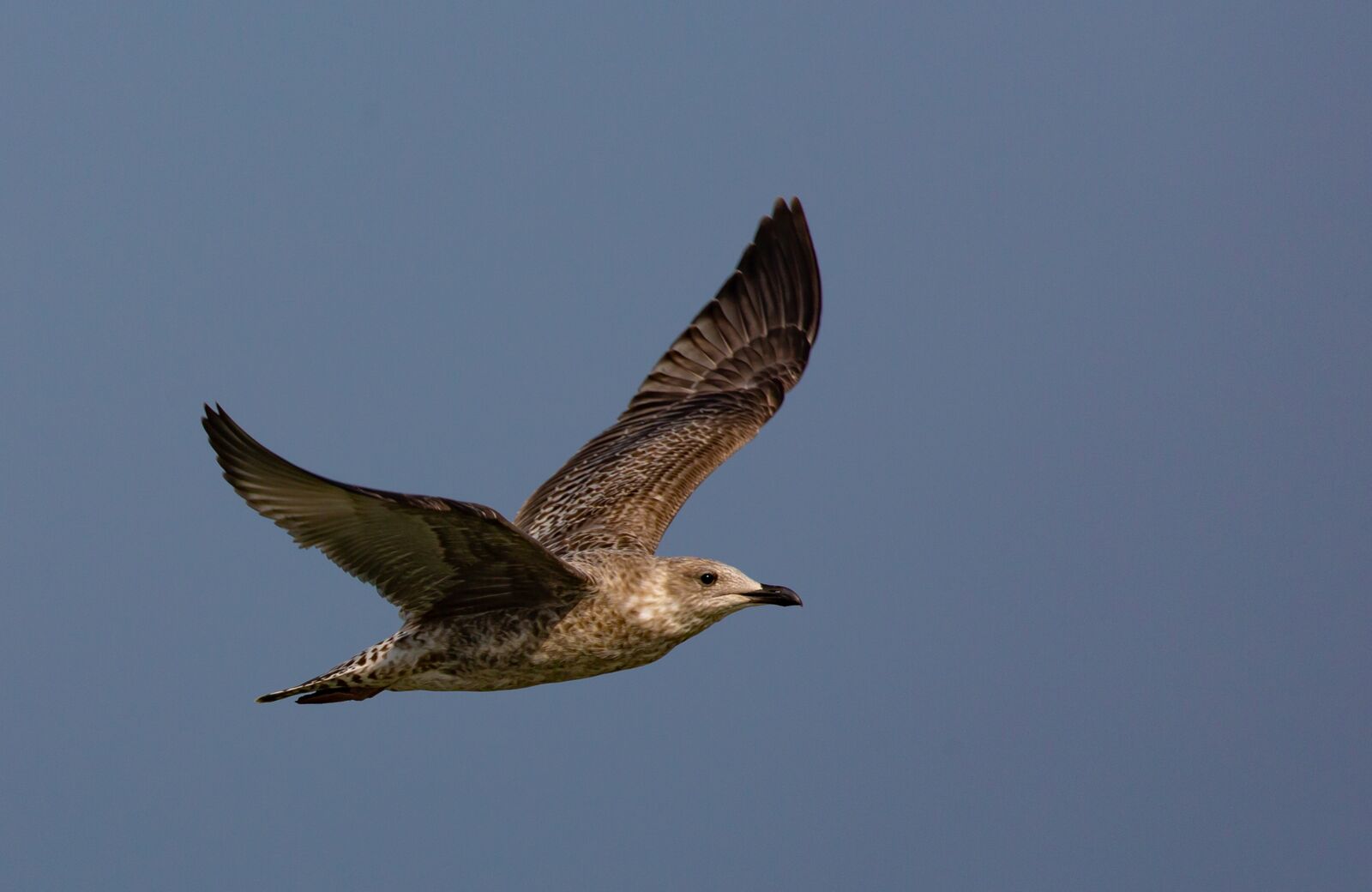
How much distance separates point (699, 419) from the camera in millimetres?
15445

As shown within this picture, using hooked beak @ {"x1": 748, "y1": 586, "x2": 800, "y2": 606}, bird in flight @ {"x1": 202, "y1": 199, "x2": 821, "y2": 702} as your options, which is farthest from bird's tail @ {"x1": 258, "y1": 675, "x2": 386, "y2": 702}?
hooked beak @ {"x1": 748, "y1": 586, "x2": 800, "y2": 606}

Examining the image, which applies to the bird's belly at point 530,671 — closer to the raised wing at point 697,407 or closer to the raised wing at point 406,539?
the raised wing at point 406,539

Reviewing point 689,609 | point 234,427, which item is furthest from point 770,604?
point 234,427

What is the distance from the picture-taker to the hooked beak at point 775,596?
12.0 metres

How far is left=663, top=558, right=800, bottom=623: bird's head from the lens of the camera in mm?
11984

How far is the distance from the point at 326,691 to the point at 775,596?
9.15 ft

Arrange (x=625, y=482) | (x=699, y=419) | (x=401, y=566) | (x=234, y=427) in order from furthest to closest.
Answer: (x=699, y=419), (x=625, y=482), (x=401, y=566), (x=234, y=427)

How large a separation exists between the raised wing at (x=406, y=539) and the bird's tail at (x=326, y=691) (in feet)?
1.84

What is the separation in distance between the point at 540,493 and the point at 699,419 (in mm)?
1591

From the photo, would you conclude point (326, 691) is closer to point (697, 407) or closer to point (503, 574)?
point (503, 574)

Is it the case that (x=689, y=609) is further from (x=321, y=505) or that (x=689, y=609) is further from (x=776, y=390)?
(x=776, y=390)

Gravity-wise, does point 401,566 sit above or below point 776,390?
below

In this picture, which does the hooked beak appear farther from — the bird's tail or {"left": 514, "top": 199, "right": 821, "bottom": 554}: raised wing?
the bird's tail

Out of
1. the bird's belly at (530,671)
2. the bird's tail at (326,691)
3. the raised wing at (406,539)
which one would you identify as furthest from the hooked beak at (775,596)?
the bird's tail at (326,691)
